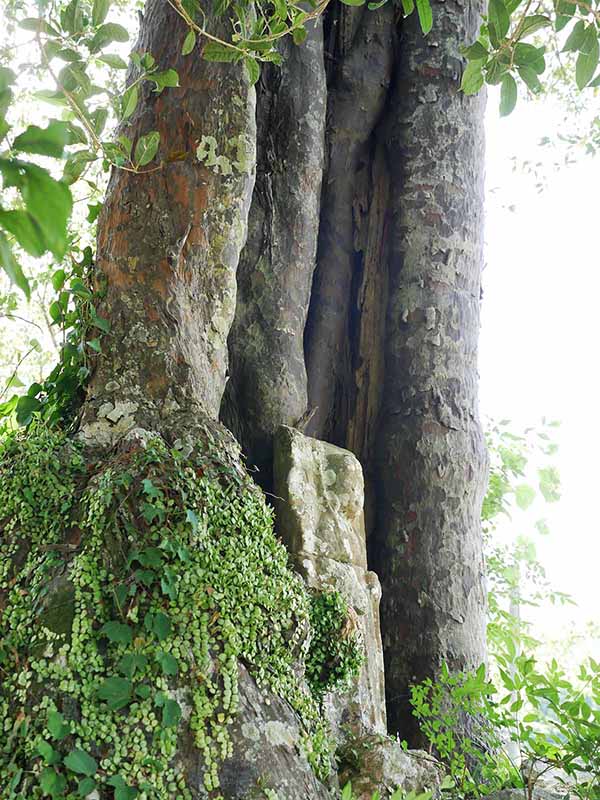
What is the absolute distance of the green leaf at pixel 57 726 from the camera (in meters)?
1.31

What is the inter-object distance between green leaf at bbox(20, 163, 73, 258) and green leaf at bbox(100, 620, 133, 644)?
1.10 m

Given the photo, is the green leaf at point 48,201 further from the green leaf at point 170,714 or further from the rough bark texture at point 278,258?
the rough bark texture at point 278,258

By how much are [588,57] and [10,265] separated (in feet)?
4.16

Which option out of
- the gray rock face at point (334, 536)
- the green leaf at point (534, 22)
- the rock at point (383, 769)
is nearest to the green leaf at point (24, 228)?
the green leaf at point (534, 22)

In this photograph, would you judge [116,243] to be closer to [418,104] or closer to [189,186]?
[189,186]

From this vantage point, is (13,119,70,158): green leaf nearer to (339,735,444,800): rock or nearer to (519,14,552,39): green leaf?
(519,14,552,39): green leaf

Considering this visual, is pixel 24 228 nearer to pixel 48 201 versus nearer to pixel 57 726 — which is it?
pixel 48 201

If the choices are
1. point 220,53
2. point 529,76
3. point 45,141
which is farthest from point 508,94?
point 45,141

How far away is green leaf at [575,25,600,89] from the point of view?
139 centimetres

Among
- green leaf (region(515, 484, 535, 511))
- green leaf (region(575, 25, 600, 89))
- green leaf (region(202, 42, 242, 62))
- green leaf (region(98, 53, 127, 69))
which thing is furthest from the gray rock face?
green leaf (region(515, 484, 535, 511))

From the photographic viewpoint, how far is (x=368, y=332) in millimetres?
3221

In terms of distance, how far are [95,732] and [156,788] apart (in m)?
0.15

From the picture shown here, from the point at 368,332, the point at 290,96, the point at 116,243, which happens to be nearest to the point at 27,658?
the point at 116,243

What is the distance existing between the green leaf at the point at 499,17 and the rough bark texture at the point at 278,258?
148 cm
